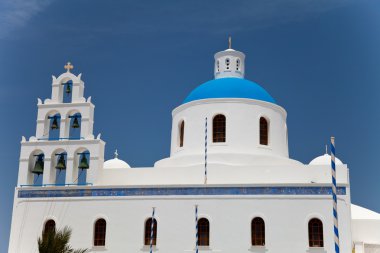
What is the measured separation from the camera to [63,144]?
21.6m

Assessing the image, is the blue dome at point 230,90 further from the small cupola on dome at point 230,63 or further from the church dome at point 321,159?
the church dome at point 321,159

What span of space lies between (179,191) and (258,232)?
→ 3.05 m

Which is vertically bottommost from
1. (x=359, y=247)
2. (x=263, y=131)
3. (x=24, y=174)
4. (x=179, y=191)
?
(x=359, y=247)

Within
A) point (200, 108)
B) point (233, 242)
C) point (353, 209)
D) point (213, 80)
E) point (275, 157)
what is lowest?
point (233, 242)

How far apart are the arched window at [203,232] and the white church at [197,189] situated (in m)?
0.03

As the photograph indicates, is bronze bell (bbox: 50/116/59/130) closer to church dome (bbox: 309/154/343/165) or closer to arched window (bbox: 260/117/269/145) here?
arched window (bbox: 260/117/269/145)

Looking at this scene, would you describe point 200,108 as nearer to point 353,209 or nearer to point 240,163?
point 240,163

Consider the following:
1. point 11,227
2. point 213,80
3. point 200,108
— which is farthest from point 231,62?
point 11,227

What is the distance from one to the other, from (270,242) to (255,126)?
215 inches

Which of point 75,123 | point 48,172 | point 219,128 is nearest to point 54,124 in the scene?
point 75,123

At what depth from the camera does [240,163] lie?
2156 centimetres

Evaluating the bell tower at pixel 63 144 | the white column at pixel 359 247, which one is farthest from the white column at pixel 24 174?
the white column at pixel 359 247

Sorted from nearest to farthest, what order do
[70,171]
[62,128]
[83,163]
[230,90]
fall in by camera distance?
[70,171] < [83,163] < [62,128] < [230,90]

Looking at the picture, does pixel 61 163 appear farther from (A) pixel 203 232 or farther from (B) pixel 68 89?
(A) pixel 203 232
